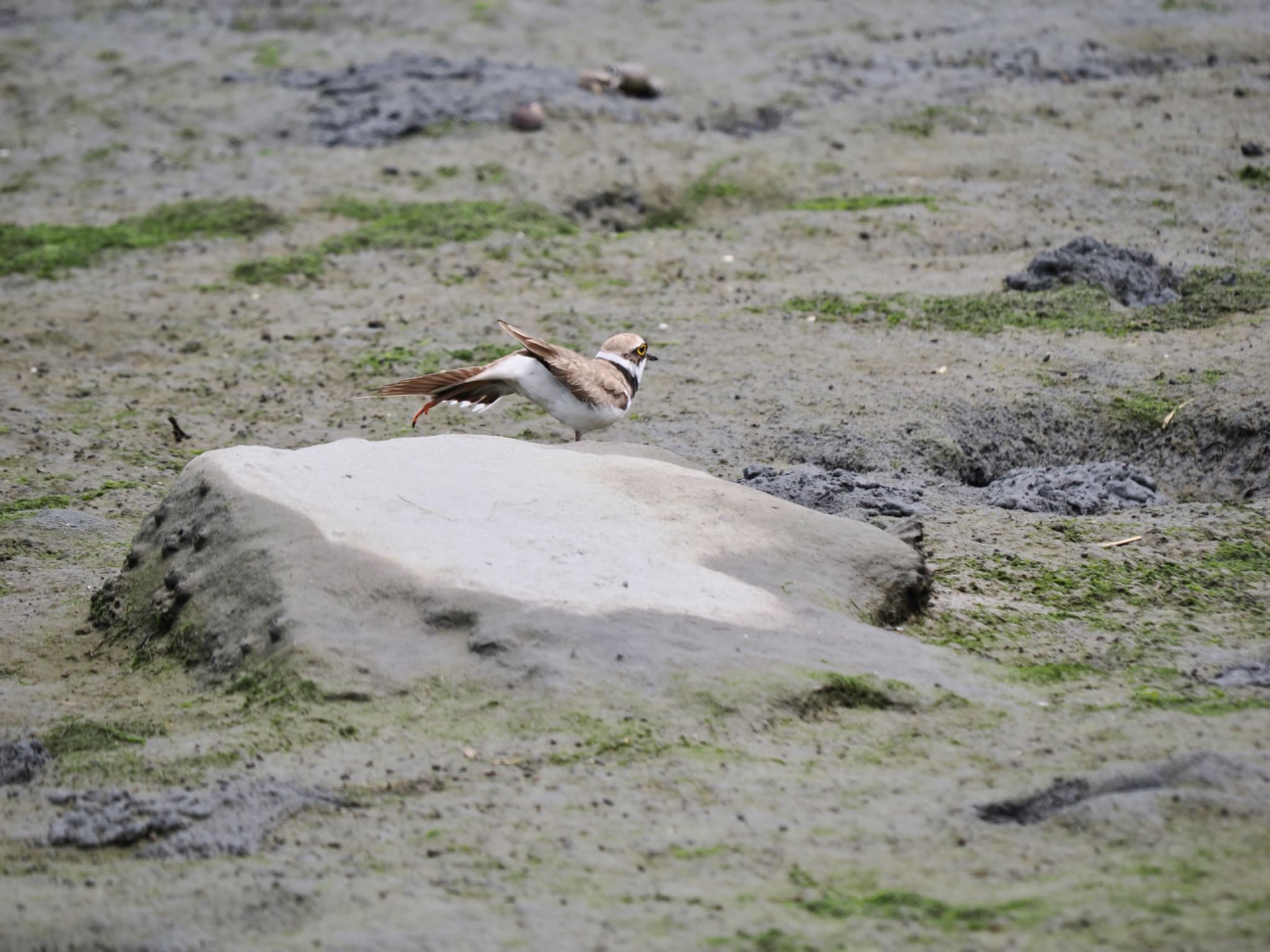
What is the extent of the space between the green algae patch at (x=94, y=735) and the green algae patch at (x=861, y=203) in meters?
7.06

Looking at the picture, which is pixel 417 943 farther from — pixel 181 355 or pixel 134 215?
pixel 134 215

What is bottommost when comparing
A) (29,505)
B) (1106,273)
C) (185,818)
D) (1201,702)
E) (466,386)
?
(29,505)

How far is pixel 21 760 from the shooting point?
3.78 metres

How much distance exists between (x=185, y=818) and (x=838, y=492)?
3.28 meters

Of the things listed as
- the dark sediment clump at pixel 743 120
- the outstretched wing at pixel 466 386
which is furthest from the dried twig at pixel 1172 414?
the dark sediment clump at pixel 743 120

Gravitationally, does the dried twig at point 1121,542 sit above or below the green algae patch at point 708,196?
below

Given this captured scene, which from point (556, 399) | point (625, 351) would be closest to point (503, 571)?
point (556, 399)

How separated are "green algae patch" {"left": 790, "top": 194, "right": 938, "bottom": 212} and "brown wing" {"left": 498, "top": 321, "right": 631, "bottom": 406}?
402 cm

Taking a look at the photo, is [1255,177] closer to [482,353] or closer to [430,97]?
[482,353]

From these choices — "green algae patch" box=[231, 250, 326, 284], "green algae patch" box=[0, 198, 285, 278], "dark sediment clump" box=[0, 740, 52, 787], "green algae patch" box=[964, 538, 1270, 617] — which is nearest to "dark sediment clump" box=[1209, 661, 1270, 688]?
"green algae patch" box=[964, 538, 1270, 617]

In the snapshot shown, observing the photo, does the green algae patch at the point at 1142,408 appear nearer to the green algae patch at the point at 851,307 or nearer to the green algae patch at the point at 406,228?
the green algae patch at the point at 851,307

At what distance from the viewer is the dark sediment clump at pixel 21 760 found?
374cm

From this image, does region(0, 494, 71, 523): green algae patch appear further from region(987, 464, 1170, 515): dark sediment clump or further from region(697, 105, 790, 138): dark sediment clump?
region(697, 105, 790, 138): dark sediment clump

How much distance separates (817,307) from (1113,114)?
4243 mm
